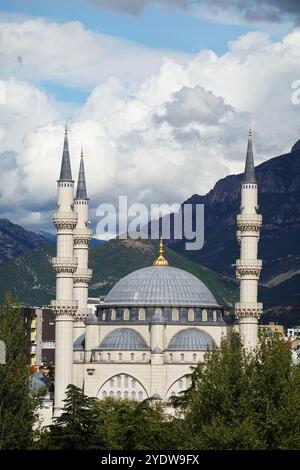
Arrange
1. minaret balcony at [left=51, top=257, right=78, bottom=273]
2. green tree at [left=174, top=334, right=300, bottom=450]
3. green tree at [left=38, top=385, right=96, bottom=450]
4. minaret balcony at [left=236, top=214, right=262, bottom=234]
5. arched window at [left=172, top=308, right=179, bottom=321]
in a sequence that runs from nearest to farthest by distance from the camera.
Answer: green tree at [left=174, top=334, right=300, bottom=450], green tree at [left=38, top=385, right=96, bottom=450], minaret balcony at [left=51, top=257, right=78, bottom=273], minaret balcony at [left=236, top=214, right=262, bottom=234], arched window at [left=172, top=308, right=179, bottom=321]

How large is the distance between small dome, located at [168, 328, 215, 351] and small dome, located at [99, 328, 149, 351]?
2227 millimetres

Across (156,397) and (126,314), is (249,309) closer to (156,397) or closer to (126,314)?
(156,397)

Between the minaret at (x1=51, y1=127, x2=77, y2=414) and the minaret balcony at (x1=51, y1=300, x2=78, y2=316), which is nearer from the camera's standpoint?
the minaret at (x1=51, y1=127, x2=77, y2=414)

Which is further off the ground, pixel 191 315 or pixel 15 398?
pixel 191 315

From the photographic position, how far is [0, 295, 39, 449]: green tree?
8556 cm

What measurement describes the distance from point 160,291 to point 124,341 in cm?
659

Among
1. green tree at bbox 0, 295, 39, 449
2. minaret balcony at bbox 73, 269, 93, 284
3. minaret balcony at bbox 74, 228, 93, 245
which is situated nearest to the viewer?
green tree at bbox 0, 295, 39, 449

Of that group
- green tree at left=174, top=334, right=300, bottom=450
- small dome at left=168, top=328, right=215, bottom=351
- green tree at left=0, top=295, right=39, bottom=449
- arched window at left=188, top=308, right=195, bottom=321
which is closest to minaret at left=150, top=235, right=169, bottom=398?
small dome at left=168, top=328, right=215, bottom=351

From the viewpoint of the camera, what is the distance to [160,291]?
420 feet

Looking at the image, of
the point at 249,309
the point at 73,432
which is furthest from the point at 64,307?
the point at 73,432

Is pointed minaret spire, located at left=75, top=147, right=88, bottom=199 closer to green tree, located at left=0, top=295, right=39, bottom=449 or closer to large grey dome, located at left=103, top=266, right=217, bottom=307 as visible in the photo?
large grey dome, located at left=103, top=266, right=217, bottom=307

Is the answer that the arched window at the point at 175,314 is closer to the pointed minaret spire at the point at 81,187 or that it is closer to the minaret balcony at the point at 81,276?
the minaret balcony at the point at 81,276

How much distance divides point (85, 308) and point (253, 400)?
46.7 m
